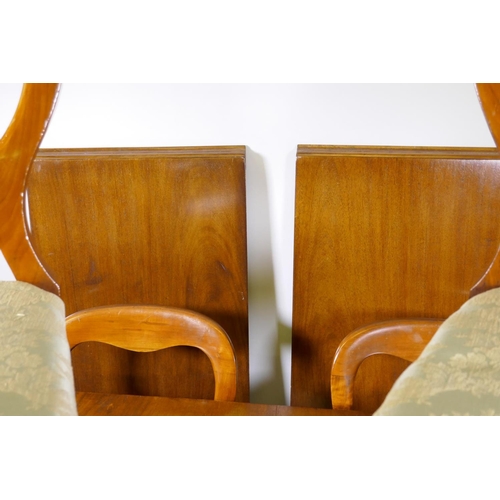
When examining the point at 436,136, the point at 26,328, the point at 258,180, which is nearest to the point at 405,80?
the point at 436,136

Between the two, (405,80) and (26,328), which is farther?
(405,80)

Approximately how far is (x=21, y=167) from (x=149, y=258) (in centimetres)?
27

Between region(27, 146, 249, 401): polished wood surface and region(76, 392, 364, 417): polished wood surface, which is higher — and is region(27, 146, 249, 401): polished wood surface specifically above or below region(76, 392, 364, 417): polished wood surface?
above

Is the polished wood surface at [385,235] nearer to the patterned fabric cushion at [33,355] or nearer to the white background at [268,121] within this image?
the white background at [268,121]

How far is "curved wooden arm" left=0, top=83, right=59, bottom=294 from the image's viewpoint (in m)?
0.32

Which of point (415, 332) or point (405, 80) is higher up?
point (405, 80)

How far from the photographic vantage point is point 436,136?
515mm

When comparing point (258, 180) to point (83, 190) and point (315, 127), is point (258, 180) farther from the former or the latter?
point (83, 190)

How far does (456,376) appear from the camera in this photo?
22 centimetres

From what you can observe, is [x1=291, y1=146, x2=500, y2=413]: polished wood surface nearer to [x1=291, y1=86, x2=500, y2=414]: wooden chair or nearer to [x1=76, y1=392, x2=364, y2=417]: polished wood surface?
[x1=291, y1=86, x2=500, y2=414]: wooden chair

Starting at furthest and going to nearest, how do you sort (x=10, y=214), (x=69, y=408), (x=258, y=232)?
(x=258, y=232) → (x=10, y=214) → (x=69, y=408)

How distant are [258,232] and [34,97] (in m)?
0.30

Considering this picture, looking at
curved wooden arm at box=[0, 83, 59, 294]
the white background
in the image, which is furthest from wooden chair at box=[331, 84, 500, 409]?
curved wooden arm at box=[0, 83, 59, 294]

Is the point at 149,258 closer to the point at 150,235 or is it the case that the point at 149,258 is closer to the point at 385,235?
the point at 150,235
